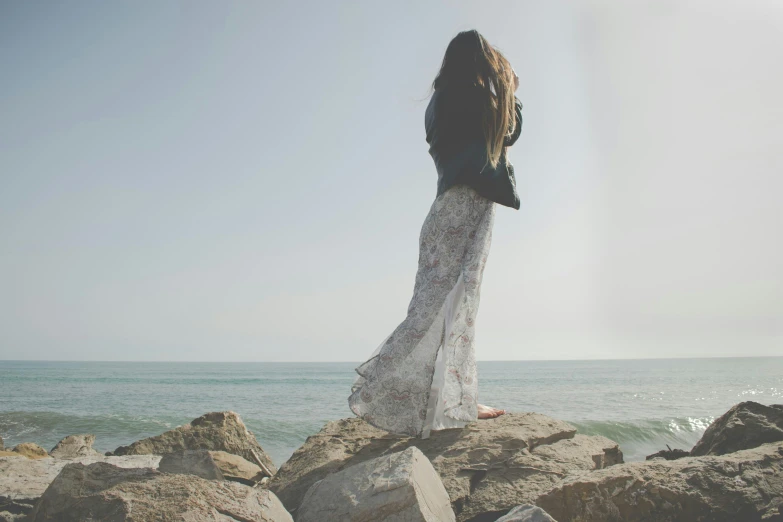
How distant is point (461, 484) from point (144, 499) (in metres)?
1.40

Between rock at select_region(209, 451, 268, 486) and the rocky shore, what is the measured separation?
1.79 feet

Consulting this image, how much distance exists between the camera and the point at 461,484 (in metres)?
2.36

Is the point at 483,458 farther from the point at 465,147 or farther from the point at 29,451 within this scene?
the point at 29,451

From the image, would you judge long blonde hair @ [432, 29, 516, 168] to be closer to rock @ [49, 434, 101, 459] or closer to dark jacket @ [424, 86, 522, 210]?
dark jacket @ [424, 86, 522, 210]

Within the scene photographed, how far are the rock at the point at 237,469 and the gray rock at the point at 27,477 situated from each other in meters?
0.45

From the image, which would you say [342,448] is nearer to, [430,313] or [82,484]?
[430,313]

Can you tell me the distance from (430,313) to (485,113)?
4.55 feet

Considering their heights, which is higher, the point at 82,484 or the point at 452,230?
the point at 452,230

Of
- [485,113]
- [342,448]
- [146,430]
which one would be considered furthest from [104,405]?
[485,113]

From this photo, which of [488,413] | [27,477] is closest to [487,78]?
[488,413]

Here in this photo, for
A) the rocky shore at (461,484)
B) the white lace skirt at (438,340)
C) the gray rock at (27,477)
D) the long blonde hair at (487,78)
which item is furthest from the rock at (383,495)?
the long blonde hair at (487,78)

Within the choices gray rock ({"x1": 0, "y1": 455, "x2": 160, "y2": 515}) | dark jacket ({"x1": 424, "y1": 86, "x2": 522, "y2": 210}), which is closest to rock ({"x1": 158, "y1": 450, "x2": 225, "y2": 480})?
gray rock ({"x1": 0, "y1": 455, "x2": 160, "y2": 515})

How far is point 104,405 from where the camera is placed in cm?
1391

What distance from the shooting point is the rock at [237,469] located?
3.38 meters
